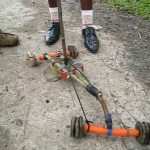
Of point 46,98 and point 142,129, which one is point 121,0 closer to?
point 46,98

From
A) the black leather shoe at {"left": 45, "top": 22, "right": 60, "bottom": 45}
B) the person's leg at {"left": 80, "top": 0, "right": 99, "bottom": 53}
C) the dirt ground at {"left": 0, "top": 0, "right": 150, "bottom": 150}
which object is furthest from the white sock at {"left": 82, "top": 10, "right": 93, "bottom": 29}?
the black leather shoe at {"left": 45, "top": 22, "right": 60, "bottom": 45}

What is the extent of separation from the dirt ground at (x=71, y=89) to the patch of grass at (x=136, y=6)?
20 cm

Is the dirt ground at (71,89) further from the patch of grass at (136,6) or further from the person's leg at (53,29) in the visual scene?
the patch of grass at (136,6)

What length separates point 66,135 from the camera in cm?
199

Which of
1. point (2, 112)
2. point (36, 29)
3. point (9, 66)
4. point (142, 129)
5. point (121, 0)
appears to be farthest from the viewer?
point (121, 0)

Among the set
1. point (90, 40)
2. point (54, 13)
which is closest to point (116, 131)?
point (90, 40)

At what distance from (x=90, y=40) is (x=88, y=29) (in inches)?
5.8

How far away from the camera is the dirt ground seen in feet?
6.45

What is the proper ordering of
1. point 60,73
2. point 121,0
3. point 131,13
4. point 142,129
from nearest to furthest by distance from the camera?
point 142,129, point 60,73, point 131,13, point 121,0

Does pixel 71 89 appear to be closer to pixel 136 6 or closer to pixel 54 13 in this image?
pixel 54 13

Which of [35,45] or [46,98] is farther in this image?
[35,45]

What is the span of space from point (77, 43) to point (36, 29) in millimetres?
689

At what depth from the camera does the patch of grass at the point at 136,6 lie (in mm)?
3824

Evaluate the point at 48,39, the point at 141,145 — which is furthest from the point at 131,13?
the point at 141,145
